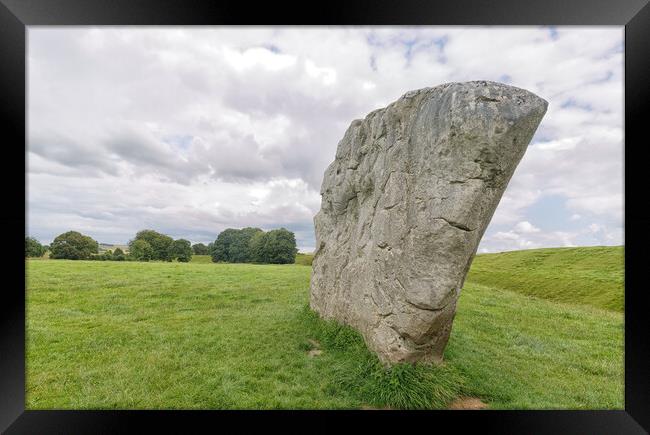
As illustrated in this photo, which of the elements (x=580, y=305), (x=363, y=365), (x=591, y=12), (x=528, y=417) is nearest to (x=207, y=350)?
(x=363, y=365)

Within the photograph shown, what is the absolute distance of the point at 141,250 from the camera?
46.9 meters

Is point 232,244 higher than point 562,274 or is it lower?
higher

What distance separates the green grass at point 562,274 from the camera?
19016mm

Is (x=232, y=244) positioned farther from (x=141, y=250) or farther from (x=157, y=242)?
(x=141, y=250)

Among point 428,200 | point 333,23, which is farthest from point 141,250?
point 428,200

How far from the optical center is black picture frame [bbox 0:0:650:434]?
15.9 ft

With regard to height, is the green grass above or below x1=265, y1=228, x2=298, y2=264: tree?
below

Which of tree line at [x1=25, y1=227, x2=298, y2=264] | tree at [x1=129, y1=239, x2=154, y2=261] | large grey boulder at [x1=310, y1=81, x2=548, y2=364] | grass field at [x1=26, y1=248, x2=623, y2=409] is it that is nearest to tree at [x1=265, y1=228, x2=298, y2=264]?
Result: tree line at [x1=25, y1=227, x2=298, y2=264]

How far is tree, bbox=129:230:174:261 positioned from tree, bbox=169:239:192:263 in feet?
2.13

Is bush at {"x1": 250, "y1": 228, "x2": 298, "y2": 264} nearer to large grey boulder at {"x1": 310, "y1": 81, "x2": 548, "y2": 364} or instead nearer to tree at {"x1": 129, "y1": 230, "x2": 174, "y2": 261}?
tree at {"x1": 129, "y1": 230, "x2": 174, "y2": 261}

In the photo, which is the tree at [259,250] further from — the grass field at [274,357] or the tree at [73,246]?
the grass field at [274,357]

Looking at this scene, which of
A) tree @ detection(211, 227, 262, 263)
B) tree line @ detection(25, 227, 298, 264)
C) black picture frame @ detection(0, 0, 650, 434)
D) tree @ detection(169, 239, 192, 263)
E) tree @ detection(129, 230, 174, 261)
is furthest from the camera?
tree @ detection(211, 227, 262, 263)

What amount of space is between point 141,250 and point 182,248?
6081mm

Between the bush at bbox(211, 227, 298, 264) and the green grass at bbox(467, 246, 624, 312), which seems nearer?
the green grass at bbox(467, 246, 624, 312)
